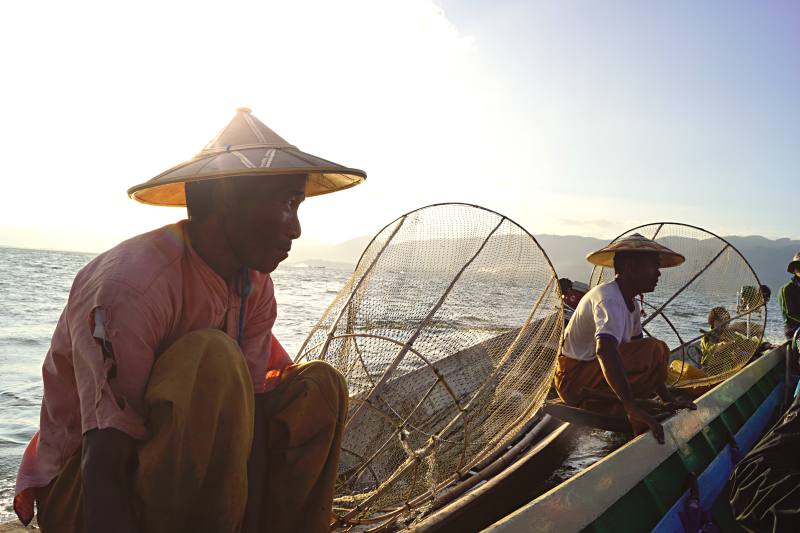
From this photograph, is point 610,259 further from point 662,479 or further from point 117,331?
point 117,331

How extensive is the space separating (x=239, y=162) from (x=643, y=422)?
6.95ft

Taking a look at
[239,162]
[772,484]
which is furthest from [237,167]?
[772,484]

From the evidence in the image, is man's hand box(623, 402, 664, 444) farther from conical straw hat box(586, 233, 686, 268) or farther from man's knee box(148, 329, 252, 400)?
man's knee box(148, 329, 252, 400)

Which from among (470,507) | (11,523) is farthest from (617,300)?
(11,523)

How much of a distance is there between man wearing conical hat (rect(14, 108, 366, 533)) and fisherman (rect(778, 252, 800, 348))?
240 inches

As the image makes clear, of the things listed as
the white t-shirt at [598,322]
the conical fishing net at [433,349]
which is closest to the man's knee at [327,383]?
the conical fishing net at [433,349]

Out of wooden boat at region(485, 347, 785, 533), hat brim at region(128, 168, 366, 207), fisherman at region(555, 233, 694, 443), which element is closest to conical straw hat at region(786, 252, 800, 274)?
wooden boat at region(485, 347, 785, 533)

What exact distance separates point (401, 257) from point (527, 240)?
0.84m

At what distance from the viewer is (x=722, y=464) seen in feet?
8.36

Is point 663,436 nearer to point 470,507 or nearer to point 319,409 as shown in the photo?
point 470,507

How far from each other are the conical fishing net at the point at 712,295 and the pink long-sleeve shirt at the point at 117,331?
14.2ft

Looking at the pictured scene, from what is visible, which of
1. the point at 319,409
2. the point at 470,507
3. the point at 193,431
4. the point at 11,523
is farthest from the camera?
the point at 470,507

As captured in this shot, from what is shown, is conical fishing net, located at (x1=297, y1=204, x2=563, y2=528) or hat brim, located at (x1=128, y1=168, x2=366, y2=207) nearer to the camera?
hat brim, located at (x1=128, y1=168, x2=366, y2=207)

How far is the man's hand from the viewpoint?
2.07m
